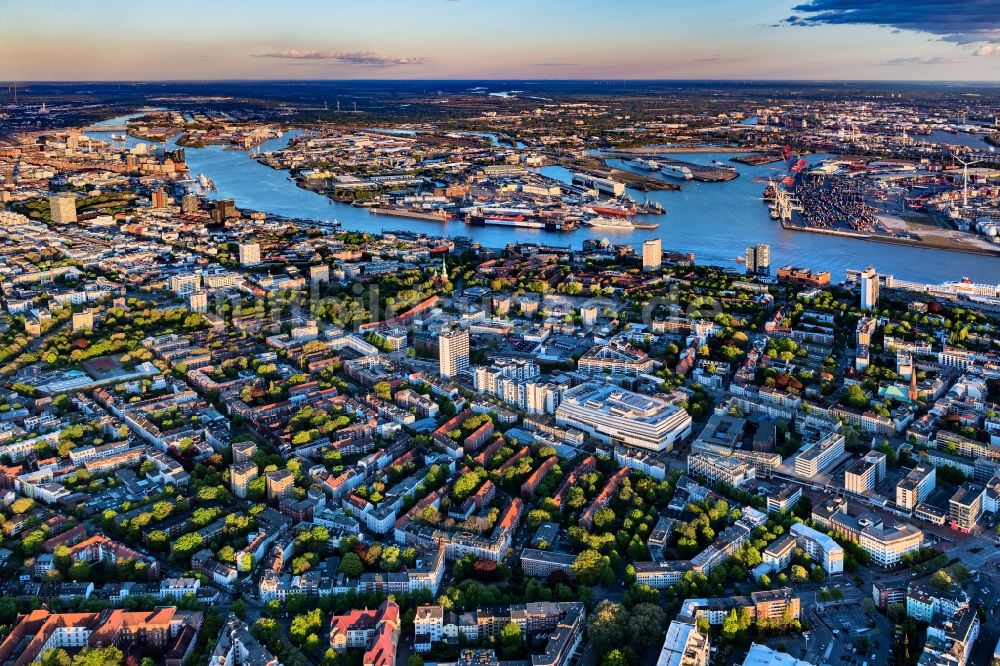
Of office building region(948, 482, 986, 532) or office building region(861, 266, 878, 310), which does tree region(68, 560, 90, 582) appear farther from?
office building region(861, 266, 878, 310)

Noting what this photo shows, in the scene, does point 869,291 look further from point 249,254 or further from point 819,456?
point 249,254

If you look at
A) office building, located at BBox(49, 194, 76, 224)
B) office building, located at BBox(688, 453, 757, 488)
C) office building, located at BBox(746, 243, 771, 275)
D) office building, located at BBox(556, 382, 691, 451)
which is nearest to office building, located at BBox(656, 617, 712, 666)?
office building, located at BBox(688, 453, 757, 488)

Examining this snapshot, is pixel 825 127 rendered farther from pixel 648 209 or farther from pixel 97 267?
pixel 97 267

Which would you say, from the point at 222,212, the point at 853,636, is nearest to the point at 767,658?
the point at 853,636

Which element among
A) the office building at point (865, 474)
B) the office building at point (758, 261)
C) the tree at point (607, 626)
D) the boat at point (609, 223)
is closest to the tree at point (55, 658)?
the tree at point (607, 626)

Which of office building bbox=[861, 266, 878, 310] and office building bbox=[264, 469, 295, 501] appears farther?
office building bbox=[861, 266, 878, 310]

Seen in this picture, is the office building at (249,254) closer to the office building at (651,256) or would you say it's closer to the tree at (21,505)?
the office building at (651,256)
